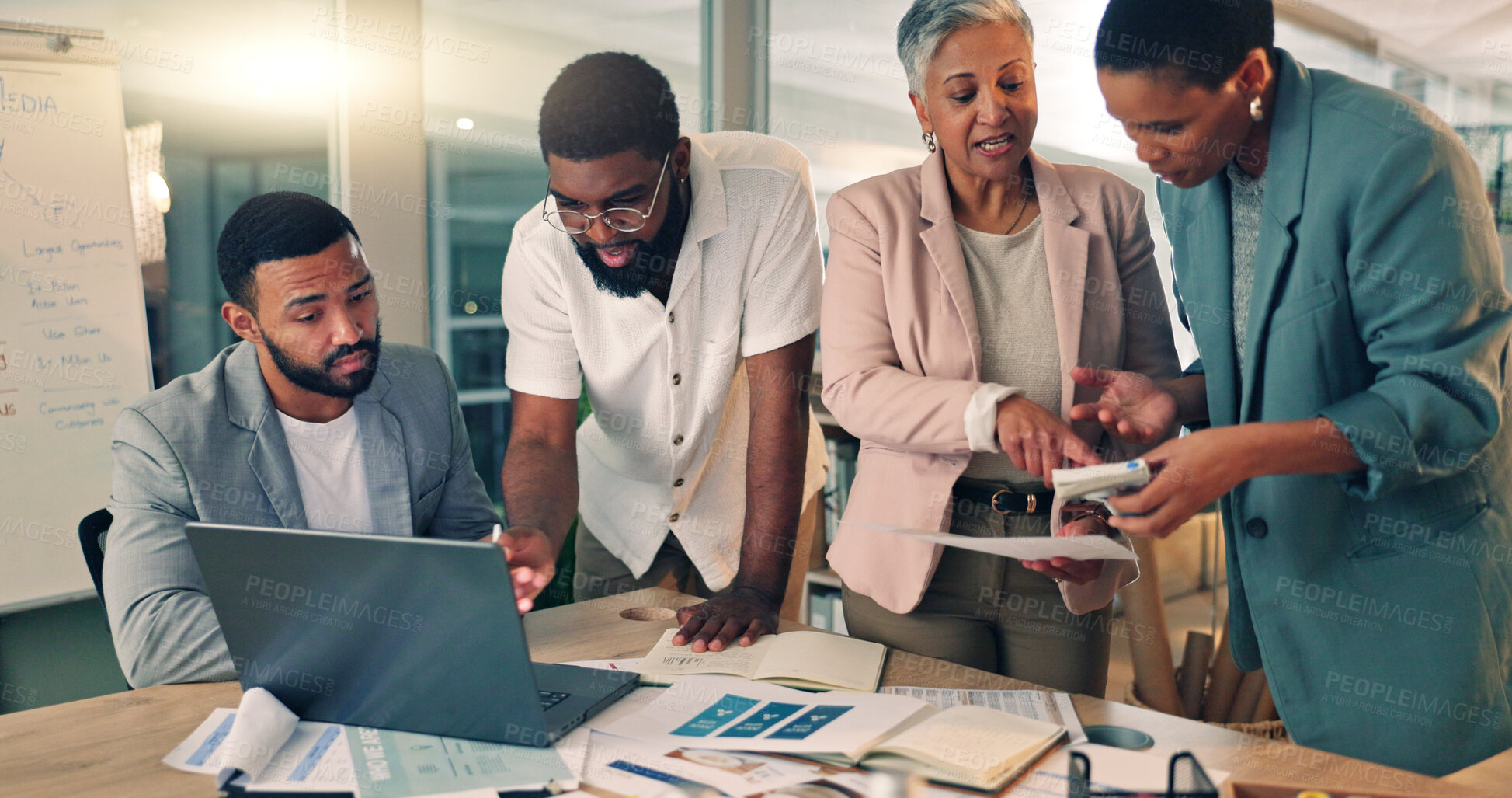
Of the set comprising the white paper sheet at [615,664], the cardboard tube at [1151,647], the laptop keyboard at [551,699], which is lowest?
the cardboard tube at [1151,647]

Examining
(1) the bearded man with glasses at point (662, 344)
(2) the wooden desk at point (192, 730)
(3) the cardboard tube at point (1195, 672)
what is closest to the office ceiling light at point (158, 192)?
(1) the bearded man with glasses at point (662, 344)

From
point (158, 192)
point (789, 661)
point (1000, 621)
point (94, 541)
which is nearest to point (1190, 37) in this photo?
point (1000, 621)

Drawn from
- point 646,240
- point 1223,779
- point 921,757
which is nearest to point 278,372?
point 646,240

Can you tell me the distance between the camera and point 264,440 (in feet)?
5.90

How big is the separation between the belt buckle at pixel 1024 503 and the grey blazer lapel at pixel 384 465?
1.04 metres

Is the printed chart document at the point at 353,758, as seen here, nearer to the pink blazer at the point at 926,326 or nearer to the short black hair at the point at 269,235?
the pink blazer at the point at 926,326

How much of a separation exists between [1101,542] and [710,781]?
52cm

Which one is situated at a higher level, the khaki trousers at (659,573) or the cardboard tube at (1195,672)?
the khaki trousers at (659,573)

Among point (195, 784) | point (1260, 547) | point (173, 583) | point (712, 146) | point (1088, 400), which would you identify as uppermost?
point (712, 146)

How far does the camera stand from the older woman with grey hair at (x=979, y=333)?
5.14 feet

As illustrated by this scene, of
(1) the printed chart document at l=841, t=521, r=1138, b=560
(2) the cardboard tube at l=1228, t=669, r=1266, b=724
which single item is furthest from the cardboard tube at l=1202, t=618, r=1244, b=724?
(1) the printed chart document at l=841, t=521, r=1138, b=560

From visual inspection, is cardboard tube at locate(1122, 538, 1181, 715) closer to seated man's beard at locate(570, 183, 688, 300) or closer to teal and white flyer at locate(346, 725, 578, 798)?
seated man's beard at locate(570, 183, 688, 300)

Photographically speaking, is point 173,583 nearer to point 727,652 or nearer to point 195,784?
point 195,784

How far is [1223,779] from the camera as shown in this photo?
3.67ft
